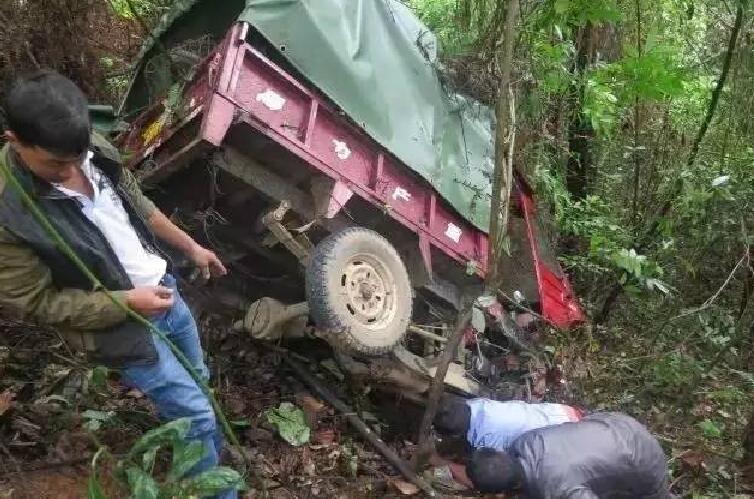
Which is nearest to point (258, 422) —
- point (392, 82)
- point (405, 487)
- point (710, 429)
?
point (405, 487)

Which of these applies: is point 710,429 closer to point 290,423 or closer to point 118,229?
point 290,423

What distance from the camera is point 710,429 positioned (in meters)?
4.98

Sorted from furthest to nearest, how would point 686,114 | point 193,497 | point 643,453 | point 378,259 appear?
point 686,114
point 378,259
point 643,453
point 193,497

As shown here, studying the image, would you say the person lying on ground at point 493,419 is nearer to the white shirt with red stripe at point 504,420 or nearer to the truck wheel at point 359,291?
the white shirt with red stripe at point 504,420

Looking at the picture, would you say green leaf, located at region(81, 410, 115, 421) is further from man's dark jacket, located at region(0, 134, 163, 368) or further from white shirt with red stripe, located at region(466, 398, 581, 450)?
white shirt with red stripe, located at region(466, 398, 581, 450)

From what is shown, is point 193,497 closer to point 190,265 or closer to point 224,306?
point 190,265

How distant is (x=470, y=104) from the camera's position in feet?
17.3

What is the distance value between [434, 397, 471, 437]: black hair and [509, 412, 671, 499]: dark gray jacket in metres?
0.52

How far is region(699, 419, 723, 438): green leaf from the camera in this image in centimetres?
498

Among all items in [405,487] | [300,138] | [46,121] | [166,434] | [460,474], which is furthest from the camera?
[460,474]

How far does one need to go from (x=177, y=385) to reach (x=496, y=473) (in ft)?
5.09

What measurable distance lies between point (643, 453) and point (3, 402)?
10.2ft

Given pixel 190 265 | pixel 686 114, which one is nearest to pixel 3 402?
pixel 190 265

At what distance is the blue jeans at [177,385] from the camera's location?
256 cm
